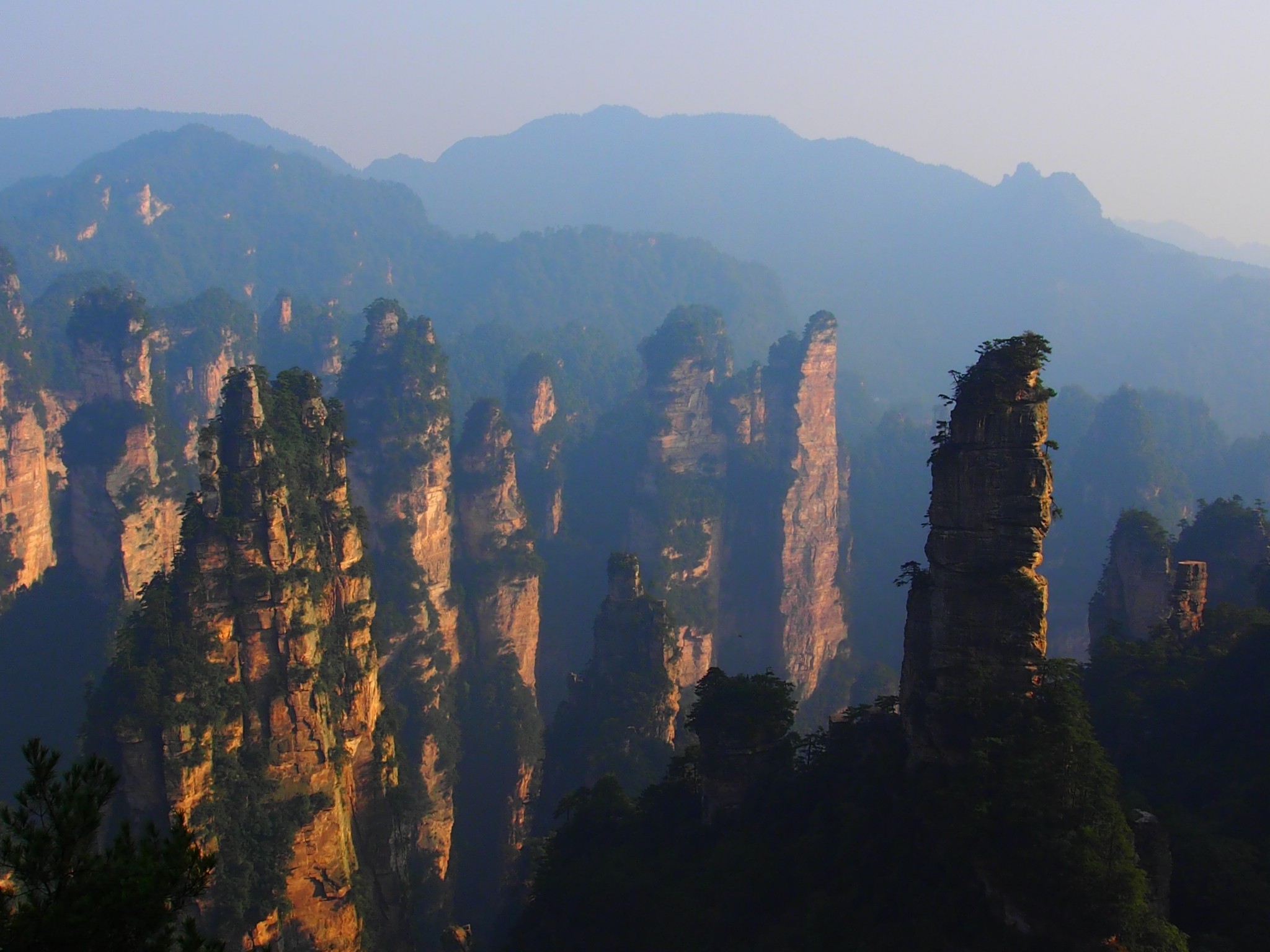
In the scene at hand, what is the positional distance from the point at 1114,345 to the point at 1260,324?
63.0ft

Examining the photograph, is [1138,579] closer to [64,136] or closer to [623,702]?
[623,702]

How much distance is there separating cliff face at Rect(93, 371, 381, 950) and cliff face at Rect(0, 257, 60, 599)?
90.1 feet

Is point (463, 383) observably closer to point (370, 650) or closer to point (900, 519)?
point (900, 519)

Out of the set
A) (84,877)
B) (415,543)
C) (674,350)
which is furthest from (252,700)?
(674,350)

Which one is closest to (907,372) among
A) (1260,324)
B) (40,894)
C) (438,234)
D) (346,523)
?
(1260,324)

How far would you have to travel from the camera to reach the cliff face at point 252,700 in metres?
25.0

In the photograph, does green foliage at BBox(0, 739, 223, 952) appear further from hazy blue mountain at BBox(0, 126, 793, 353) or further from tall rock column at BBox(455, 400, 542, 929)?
hazy blue mountain at BBox(0, 126, 793, 353)

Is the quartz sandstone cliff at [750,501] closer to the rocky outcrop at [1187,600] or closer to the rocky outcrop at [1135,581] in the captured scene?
the rocky outcrop at [1135,581]

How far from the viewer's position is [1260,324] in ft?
381

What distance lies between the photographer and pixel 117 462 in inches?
1908

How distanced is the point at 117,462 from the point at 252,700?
86.2 feet

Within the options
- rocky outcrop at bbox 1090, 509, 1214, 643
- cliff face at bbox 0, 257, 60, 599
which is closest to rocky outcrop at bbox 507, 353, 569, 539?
cliff face at bbox 0, 257, 60, 599

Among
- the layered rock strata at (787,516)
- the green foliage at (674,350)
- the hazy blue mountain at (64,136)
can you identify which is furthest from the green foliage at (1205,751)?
the hazy blue mountain at (64,136)

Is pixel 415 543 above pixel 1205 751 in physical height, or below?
above
